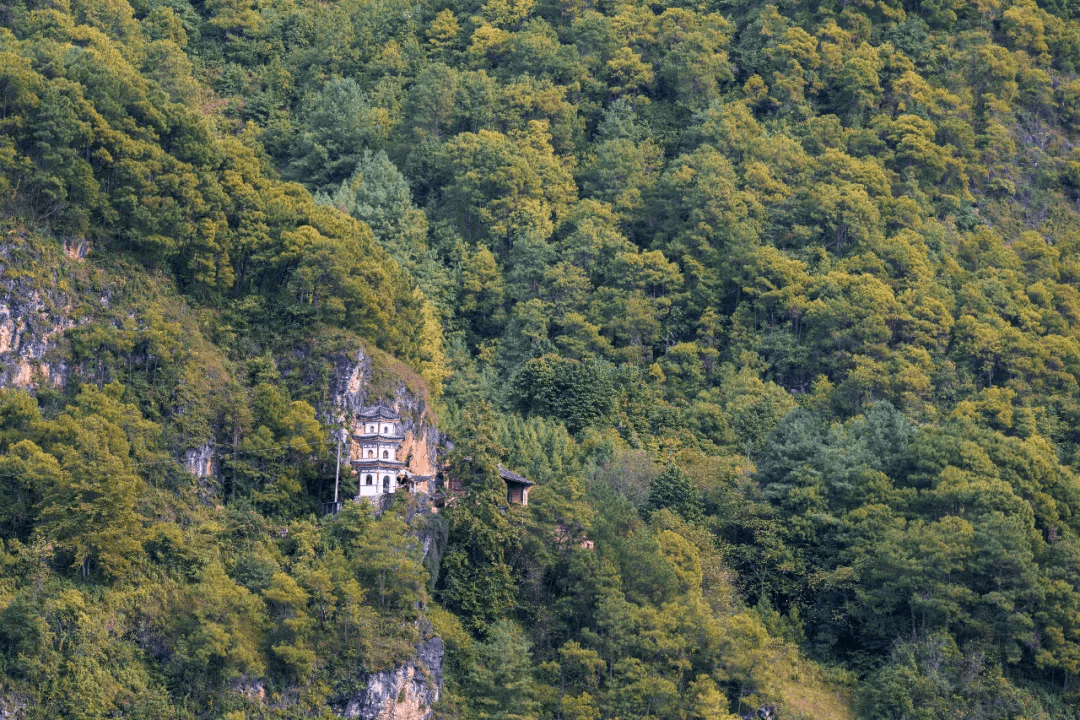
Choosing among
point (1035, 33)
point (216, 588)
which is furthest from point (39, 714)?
point (1035, 33)

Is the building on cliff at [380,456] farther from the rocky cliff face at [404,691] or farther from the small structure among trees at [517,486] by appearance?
the rocky cliff face at [404,691]

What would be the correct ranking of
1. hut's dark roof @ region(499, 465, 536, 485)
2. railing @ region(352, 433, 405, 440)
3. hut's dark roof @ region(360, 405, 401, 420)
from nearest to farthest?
railing @ region(352, 433, 405, 440)
hut's dark roof @ region(360, 405, 401, 420)
hut's dark roof @ region(499, 465, 536, 485)

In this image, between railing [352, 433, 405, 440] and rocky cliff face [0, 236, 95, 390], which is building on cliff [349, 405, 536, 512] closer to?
railing [352, 433, 405, 440]

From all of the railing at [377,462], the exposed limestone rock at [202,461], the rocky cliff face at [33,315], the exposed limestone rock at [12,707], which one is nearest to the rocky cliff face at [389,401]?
the railing at [377,462]

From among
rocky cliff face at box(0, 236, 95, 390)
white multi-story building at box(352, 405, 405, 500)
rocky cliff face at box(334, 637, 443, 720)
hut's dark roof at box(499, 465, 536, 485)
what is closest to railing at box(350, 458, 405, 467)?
white multi-story building at box(352, 405, 405, 500)

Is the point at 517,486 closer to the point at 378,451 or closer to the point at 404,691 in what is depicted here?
the point at 378,451

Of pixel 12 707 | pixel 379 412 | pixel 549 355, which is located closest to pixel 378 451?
pixel 379 412

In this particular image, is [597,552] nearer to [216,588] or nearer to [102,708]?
[216,588]
